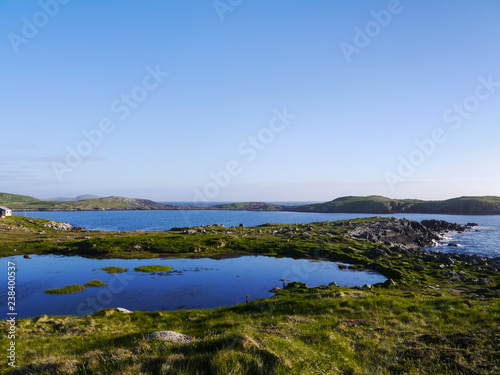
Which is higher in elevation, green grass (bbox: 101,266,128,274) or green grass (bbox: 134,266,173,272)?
green grass (bbox: 101,266,128,274)

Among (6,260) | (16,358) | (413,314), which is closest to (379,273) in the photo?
(413,314)

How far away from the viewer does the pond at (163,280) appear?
37.1m

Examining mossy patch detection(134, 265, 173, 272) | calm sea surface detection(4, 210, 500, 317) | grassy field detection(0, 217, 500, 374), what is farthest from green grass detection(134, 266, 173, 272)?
grassy field detection(0, 217, 500, 374)

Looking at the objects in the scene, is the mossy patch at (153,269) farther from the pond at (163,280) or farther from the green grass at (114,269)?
the green grass at (114,269)

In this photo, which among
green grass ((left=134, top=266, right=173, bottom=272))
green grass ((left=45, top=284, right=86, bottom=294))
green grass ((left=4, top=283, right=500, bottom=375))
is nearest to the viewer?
green grass ((left=4, top=283, right=500, bottom=375))

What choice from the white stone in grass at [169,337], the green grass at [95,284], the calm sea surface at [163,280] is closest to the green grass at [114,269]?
A: the calm sea surface at [163,280]

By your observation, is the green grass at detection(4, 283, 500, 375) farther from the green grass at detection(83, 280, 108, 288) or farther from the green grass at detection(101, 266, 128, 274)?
the green grass at detection(101, 266, 128, 274)

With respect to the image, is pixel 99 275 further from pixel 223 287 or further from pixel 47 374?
pixel 47 374

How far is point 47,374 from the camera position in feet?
26.5

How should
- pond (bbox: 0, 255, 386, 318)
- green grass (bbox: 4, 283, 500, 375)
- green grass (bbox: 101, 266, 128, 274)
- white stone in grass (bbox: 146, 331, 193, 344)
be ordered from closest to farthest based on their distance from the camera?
green grass (bbox: 4, 283, 500, 375) → white stone in grass (bbox: 146, 331, 193, 344) → pond (bbox: 0, 255, 386, 318) → green grass (bbox: 101, 266, 128, 274)

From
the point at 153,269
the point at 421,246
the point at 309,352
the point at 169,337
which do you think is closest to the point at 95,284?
the point at 153,269

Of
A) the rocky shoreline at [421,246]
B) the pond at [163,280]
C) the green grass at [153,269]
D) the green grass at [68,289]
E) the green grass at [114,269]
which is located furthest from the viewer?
the green grass at [153,269]

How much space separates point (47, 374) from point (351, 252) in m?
71.7

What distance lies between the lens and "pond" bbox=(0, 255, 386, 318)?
37094 mm
